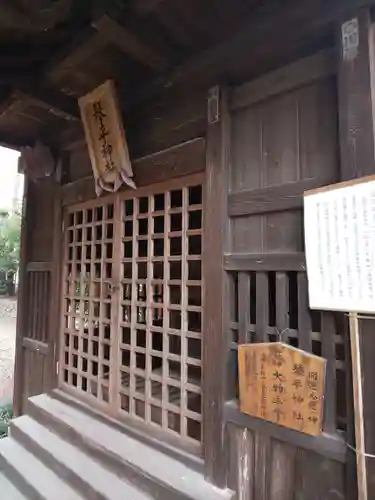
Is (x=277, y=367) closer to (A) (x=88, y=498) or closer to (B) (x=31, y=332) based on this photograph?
(A) (x=88, y=498)

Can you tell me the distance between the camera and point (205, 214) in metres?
2.78

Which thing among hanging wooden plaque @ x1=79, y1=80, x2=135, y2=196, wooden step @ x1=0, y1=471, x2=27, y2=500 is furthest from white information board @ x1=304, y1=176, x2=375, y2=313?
wooden step @ x1=0, y1=471, x2=27, y2=500

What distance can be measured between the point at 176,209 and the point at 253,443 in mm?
1889

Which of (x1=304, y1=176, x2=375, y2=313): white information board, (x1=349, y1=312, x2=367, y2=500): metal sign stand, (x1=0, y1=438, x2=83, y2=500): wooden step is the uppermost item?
(x1=304, y1=176, x2=375, y2=313): white information board

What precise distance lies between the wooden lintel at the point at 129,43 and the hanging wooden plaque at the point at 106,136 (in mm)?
428

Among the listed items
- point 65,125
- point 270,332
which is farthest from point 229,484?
point 65,125

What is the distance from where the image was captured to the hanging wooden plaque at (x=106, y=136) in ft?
10.5

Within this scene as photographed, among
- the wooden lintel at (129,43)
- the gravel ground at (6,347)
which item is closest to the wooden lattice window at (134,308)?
the wooden lintel at (129,43)

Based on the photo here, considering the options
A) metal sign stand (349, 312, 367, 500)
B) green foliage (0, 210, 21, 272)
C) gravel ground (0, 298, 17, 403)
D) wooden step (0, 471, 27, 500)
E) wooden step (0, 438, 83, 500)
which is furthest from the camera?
green foliage (0, 210, 21, 272)

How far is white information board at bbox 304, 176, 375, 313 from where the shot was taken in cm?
187

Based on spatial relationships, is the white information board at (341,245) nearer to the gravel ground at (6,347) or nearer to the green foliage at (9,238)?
the gravel ground at (6,347)

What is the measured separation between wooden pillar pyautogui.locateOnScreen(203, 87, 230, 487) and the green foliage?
57.8 feet

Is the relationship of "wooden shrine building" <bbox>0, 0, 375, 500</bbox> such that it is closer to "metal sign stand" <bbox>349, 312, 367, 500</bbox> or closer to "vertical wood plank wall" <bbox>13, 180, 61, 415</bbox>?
"metal sign stand" <bbox>349, 312, 367, 500</bbox>

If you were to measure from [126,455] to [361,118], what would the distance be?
3108 mm
